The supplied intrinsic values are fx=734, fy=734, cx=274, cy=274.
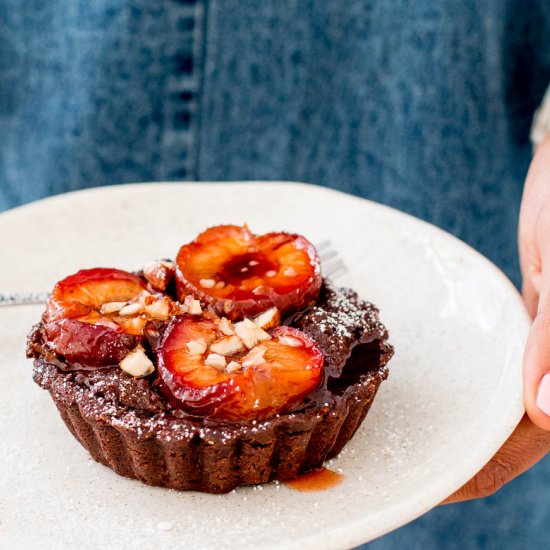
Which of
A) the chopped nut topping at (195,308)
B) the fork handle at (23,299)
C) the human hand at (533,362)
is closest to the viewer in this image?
the human hand at (533,362)

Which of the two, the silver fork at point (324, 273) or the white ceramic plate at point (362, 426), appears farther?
the silver fork at point (324, 273)

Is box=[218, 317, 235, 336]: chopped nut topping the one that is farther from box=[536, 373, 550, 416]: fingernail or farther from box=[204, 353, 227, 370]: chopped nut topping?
box=[536, 373, 550, 416]: fingernail

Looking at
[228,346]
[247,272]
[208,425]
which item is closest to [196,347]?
[228,346]

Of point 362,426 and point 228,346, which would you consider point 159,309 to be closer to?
point 228,346

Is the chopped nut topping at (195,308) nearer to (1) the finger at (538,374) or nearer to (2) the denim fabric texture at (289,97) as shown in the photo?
(1) the finger at (538,374)

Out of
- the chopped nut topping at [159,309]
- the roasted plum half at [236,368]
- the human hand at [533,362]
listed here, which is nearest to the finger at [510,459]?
the human hand at [533,362]

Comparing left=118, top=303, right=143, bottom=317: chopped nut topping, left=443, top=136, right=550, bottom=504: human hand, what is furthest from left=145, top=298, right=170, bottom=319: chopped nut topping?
left=443, top=136, right=550, bottom=504: human hand
